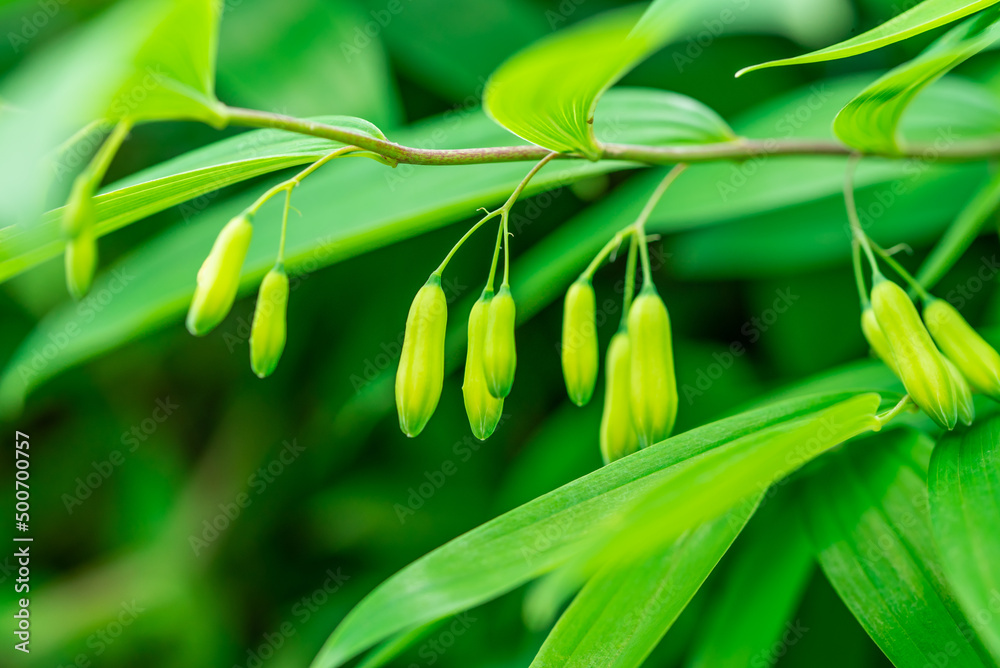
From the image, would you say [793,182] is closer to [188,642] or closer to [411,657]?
[411,657]

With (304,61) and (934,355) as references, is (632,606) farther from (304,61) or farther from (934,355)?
(304,61)

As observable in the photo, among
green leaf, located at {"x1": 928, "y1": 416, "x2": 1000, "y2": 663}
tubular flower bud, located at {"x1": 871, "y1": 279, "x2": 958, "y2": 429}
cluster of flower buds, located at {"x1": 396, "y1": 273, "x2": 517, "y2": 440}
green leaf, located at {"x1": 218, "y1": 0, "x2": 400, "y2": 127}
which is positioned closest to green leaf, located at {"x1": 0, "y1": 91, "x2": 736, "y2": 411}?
green leaf, located at {"x1": 218, "y1": 0, "x2": 400, "y2": 127}

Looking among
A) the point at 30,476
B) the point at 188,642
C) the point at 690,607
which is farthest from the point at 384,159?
the point at 30,476

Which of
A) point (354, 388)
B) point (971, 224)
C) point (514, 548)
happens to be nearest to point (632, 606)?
point (514, 548)

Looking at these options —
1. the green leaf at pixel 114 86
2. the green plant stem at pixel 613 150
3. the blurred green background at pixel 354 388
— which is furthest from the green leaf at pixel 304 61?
the green leaf at pixel 114 86

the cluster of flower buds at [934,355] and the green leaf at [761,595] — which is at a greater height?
the cluster of flower buds at [934,355]

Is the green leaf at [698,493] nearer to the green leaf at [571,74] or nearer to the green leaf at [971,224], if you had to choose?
the green leaf at [571,74]
